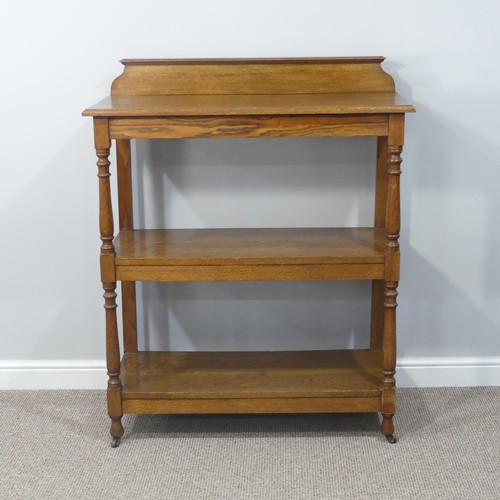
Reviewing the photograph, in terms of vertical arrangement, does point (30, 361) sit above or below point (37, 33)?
below

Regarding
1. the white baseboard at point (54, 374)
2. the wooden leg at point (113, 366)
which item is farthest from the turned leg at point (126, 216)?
the wooden leg at point (113, 366)

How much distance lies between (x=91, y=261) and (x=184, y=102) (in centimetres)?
67

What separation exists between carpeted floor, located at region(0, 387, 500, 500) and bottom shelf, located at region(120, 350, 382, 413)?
4.4 inches

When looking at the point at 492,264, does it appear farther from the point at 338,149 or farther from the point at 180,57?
the point at 180,57

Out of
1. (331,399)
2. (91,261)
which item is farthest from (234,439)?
(91,261)

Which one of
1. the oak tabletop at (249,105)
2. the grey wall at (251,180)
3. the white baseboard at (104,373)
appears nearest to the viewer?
the oak tabletop at (249,105)

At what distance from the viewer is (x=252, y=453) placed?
248 centimetres

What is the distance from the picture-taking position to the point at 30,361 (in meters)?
2.91

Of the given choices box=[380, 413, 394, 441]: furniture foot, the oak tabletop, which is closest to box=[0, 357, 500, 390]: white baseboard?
box=[380, 413, 394, 441]: furniture foot

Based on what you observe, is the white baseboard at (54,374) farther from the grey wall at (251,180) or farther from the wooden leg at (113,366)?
the wooden leg at (113,366)

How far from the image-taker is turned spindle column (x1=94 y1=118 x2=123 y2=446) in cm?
231

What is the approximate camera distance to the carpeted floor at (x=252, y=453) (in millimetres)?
2303

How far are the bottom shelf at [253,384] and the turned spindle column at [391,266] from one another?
0.04m

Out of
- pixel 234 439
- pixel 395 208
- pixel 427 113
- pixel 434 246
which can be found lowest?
pixel 234 439
